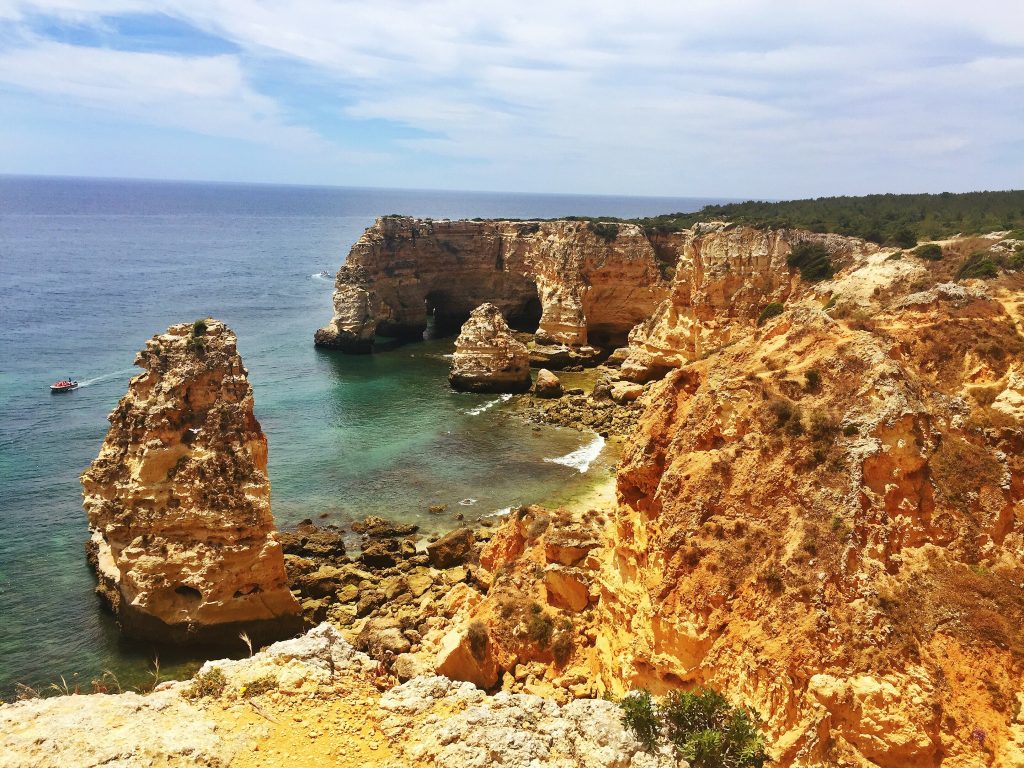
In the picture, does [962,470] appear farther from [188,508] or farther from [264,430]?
[264,430]

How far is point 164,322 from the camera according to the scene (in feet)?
246

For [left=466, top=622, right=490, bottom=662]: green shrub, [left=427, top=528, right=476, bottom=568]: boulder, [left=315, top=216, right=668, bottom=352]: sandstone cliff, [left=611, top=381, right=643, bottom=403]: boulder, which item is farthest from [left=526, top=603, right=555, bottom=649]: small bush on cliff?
[left=315, top=216, right=668, bottom=352]: sandstone cliff

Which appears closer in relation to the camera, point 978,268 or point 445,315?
point 978,268

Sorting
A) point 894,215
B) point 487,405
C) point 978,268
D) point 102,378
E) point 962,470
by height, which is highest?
point 894,215

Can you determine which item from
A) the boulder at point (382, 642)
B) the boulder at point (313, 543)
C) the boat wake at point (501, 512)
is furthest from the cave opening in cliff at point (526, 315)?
the boulder at point (382, 642)

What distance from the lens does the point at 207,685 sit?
43.9 ft

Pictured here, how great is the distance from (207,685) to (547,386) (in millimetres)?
44361

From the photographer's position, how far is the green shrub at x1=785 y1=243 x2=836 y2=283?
46.0 metres

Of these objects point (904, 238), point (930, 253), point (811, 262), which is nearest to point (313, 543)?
point (930, 253)

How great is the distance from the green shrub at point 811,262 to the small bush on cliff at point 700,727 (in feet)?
131

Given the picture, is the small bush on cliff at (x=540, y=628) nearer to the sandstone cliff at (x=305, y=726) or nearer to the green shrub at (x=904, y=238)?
the sandstone cliff at (x=305, y=726)

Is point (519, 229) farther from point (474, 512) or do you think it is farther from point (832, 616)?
point (832, 616)

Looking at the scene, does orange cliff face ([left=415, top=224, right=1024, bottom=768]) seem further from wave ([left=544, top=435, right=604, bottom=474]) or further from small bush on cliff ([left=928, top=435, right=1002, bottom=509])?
wave ([left=544, top=435, right=604, bottom=474])

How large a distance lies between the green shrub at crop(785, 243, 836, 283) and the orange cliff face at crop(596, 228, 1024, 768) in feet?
94.4
